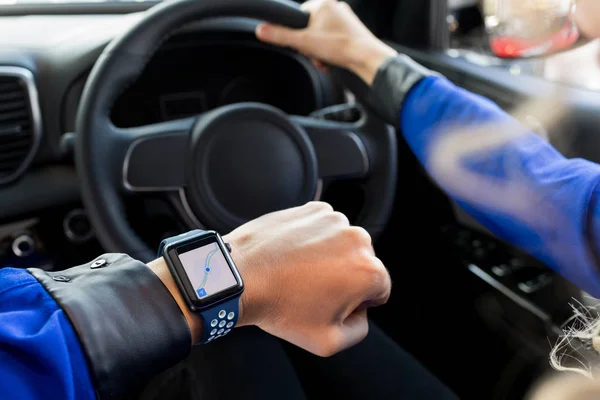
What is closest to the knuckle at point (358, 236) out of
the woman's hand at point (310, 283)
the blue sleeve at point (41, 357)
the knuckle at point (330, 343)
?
the woman's hand at point (310, 283)

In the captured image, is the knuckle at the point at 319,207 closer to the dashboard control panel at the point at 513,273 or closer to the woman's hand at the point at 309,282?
the woman's hand at the point at 309,282

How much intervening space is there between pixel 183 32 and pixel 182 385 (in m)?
0.63

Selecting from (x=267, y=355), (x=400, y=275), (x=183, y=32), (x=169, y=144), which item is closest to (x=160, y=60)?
(x=183, y=32)

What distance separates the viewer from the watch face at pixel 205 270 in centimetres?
64

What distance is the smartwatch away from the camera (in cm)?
64

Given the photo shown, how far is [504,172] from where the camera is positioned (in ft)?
2.84

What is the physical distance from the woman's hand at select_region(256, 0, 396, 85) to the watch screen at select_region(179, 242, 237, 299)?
0.49 meters

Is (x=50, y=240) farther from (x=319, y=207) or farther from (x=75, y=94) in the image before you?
(x=319, y=207)

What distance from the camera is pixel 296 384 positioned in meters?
0.93

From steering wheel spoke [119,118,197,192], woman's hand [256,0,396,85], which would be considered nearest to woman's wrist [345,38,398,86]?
woman's hand [256,0,396,85]

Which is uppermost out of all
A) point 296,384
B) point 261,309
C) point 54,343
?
point 54,343

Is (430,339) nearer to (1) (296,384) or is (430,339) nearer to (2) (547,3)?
(1) (296,384)

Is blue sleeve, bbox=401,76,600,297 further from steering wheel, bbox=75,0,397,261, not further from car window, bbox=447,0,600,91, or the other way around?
car window, bbox=447,0,600,91

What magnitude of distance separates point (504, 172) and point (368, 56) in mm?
317
